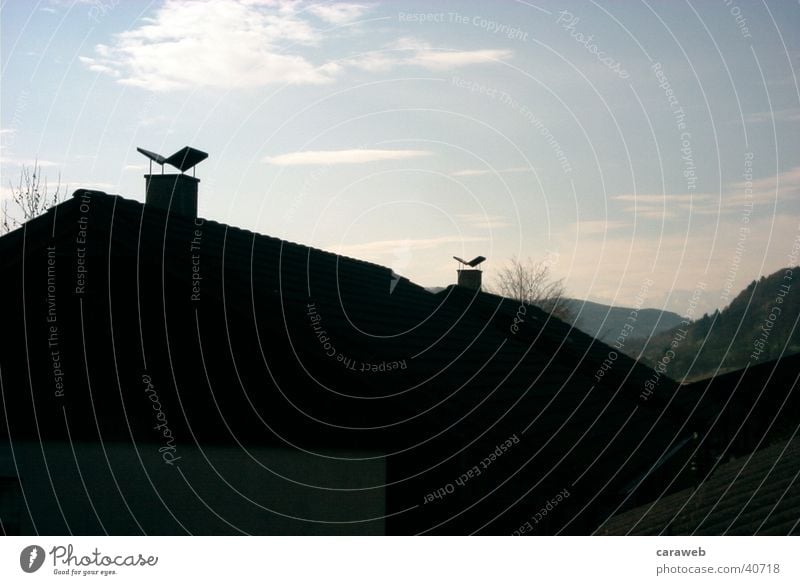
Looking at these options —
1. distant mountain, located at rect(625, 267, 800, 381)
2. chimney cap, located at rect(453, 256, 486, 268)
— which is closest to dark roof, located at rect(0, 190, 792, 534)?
chimney cap, located at rect(453, 256, 486, 268)

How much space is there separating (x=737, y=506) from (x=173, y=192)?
31.0 feet

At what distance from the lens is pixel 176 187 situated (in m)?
14.0

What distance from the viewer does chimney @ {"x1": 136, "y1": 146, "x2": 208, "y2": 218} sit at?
44.9 feet

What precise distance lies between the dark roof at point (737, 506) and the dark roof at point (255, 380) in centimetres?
64

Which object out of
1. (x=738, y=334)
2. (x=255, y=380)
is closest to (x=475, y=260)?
(x=255, y=380)

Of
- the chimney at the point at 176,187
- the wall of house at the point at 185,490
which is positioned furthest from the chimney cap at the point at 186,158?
the wall of house at the point at 185,490

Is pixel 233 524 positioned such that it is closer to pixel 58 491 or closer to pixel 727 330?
pixel 58 491

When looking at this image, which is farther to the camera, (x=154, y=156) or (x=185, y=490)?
(x=154, y=156)

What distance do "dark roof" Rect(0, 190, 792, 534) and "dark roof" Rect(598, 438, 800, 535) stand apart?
2.10ft

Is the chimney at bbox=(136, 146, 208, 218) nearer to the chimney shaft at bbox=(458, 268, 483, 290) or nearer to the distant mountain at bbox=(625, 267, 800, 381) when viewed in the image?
the chimney shaft at bbox=(458, 268, 483, 290)

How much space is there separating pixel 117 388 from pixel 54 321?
3.41 ft

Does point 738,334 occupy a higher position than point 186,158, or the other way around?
point 186,158

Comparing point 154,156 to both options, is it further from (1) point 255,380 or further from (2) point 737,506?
(2) point 737,506
